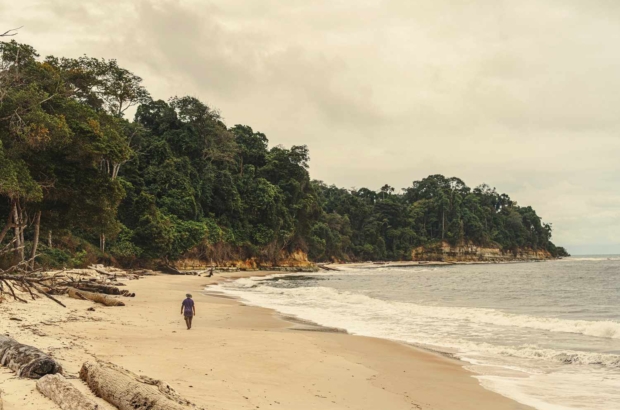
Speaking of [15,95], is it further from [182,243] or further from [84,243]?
[182,243]

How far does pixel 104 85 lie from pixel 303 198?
129ft

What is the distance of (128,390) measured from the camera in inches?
193

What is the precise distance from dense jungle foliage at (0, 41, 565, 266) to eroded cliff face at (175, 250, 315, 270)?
845mm

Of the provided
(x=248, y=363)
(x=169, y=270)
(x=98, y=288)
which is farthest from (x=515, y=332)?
(x=169, y=270)

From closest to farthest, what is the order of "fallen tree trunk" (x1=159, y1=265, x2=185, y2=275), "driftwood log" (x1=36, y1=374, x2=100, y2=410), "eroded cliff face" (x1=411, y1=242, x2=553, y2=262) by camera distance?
"driftwood log" (x1=36, y1=374, x2=100, y2=410), "fallen tree trunk" (x1=159, y1=265, x2=185, y2=275), "eroded cliff face" (x1=411, y1=242, x2=553, y2=262)

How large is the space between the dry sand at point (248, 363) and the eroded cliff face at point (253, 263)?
37.4m

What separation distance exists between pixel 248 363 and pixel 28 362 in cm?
388

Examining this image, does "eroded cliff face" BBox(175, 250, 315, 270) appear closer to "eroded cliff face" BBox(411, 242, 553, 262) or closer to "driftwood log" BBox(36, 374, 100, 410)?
"driftwood log" BBox(36, 374, 100, 410)

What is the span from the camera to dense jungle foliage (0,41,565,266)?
18.4 metres

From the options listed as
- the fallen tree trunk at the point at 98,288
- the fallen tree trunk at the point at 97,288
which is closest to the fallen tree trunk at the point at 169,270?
the fallen tree trunk at the point at 98,288

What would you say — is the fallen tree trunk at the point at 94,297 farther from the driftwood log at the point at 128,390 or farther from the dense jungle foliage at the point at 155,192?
the driftwood log at the point at 128,390

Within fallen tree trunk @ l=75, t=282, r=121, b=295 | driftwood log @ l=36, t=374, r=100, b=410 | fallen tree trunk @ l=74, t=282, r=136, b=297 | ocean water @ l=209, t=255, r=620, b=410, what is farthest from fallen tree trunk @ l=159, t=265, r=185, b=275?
driftwood log @ l=36, t=374, r=100, b=410

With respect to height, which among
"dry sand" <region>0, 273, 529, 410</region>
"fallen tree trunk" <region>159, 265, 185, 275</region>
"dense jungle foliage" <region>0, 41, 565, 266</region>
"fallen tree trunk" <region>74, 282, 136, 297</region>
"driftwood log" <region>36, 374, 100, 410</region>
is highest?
"dense jungle foliage" <region>0, 41, 565, 266</region>

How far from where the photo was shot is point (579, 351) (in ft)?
37.6
